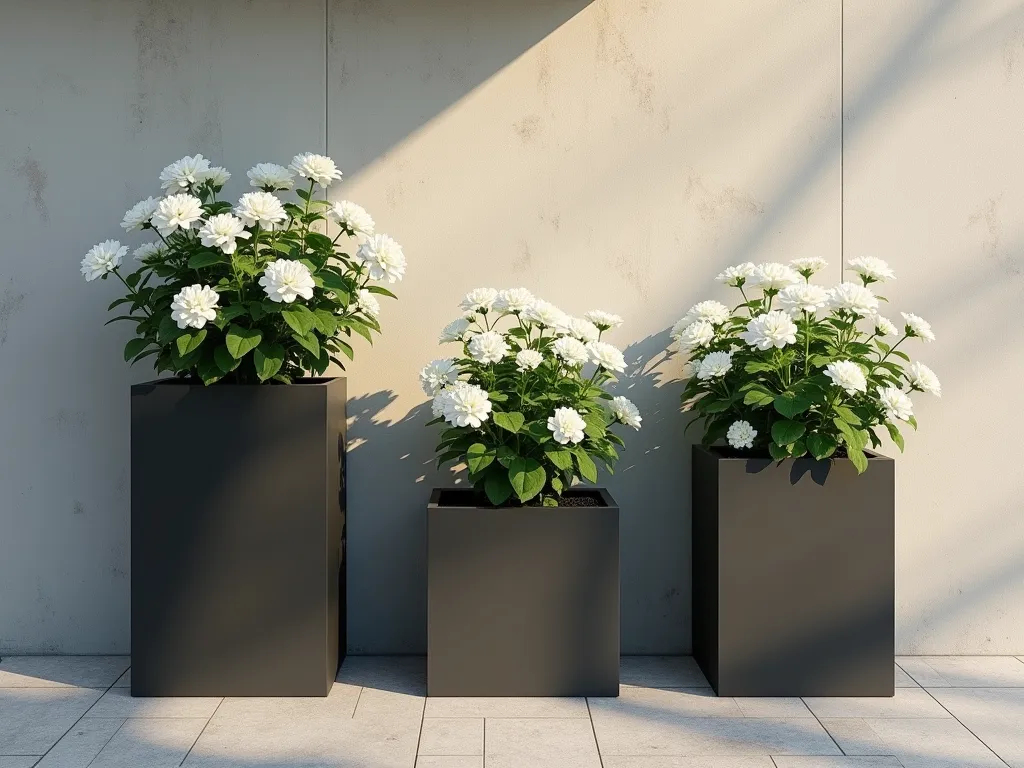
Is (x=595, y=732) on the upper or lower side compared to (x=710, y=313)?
lower

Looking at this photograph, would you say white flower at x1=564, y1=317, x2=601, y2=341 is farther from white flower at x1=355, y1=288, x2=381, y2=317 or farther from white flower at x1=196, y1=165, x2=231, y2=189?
white flower at x1=196, y1=165, x2=231, y2=189

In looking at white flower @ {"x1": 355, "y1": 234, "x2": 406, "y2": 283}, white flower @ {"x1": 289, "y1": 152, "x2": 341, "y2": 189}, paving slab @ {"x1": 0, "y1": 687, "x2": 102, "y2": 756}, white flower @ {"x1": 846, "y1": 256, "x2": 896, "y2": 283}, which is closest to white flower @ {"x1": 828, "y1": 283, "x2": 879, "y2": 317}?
white flower @ {"x1": 846, "y1": 256, "x2": 896, "y2": 283}

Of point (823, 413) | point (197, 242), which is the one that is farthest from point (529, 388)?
point (197, 242)

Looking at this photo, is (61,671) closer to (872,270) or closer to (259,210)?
(259,210)

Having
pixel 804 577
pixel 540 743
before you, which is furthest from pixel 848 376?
pixel 540 743

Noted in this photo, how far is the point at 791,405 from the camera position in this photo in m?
2.42

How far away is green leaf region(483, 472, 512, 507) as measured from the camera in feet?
8.10

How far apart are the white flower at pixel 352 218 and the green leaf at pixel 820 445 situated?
1181 mm

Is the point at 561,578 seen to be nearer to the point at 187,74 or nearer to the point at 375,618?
the point at 375,618

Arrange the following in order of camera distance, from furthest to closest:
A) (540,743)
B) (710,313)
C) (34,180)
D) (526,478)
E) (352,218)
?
(34,180) < (710,313) < (352,218) < (526,478) < (540,743)

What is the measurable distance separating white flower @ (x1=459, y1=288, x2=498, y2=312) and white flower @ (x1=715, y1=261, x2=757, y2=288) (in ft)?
1.96

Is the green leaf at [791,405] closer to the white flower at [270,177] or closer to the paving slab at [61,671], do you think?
the white flower at [270,177]

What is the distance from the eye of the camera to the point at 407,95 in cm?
286

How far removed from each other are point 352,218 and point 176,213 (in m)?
0.41
